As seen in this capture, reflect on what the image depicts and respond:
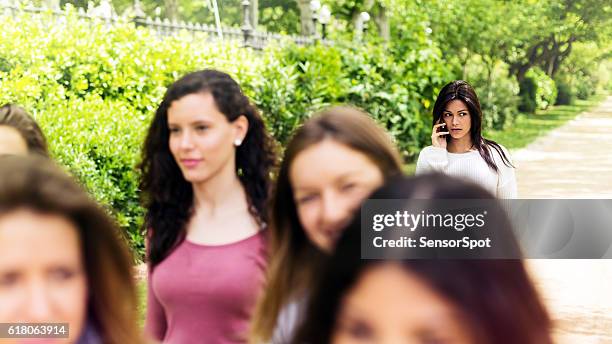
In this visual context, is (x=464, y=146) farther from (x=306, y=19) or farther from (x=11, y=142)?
(x=306, y=19)

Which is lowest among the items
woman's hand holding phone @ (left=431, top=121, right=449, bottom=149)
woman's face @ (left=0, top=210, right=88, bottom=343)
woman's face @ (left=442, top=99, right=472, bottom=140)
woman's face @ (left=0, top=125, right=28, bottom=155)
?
woman's hand holding phone @ (left=431, top=121, right=449, bottom=149)

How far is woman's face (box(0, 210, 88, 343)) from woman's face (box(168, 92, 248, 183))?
102 cm

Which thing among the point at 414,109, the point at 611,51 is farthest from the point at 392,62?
the point at 611,51

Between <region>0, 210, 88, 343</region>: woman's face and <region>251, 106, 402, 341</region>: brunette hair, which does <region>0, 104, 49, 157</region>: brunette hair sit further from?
<region>0, 210, 88, 343</region>: woman's face

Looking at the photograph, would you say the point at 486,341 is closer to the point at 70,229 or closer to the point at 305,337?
the point at 305,337

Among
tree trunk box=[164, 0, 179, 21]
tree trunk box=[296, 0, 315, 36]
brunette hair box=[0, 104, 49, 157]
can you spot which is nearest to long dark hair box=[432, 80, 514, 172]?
brunette hair box=[0, 104, 49, 157]

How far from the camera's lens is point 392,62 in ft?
52.0

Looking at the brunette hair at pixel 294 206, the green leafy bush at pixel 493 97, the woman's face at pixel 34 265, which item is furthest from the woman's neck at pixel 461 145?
the green leafy bush at pixel 493 97

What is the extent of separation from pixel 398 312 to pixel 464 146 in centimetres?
366

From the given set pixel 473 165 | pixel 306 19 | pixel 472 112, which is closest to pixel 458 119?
pixel 472 112

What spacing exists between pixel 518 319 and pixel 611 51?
170 feet

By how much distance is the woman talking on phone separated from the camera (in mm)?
4199

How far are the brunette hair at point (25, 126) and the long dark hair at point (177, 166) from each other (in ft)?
0.85

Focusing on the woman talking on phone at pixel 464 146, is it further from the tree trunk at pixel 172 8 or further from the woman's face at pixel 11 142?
the tree trunk at pixel 172 8
